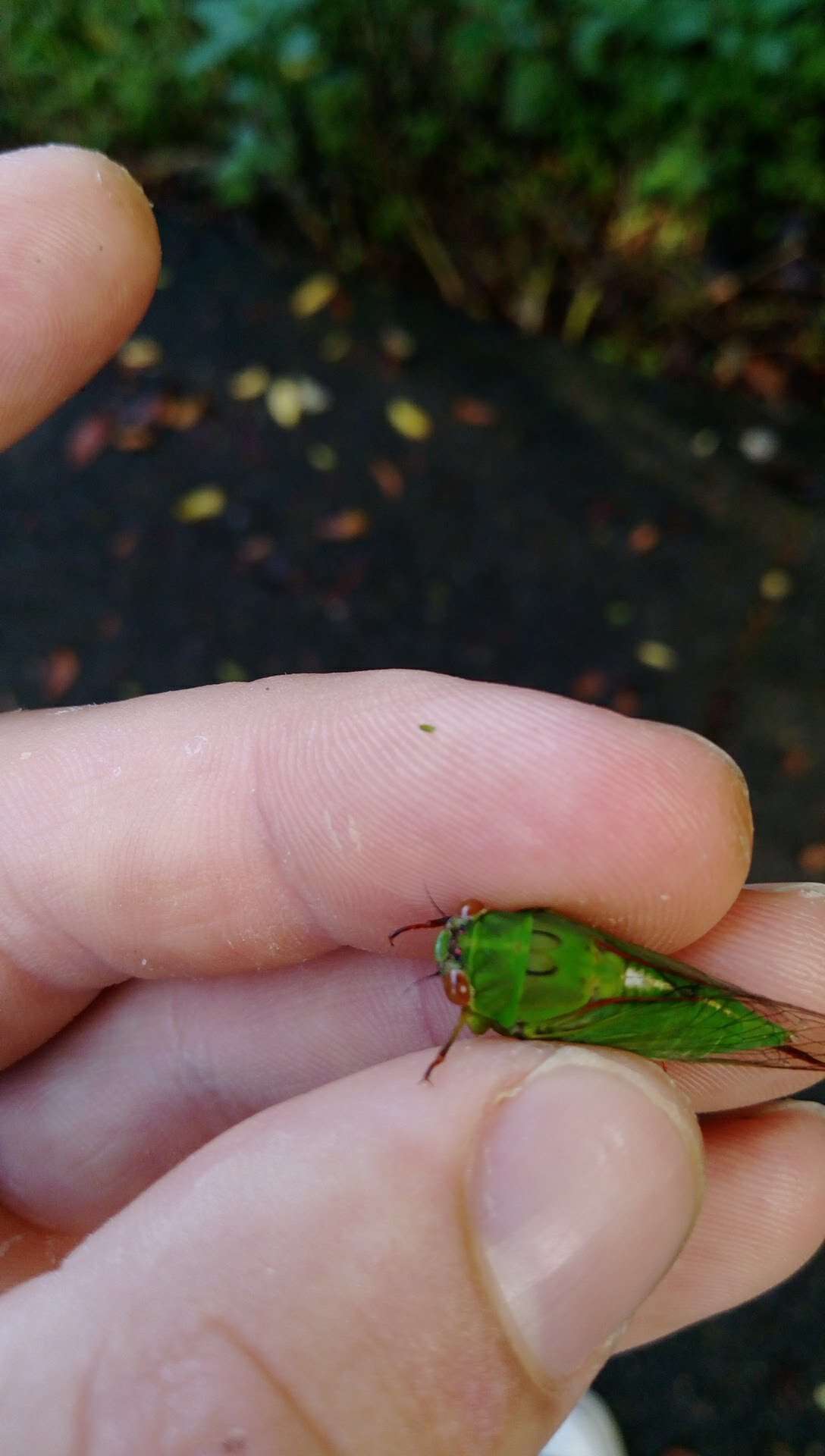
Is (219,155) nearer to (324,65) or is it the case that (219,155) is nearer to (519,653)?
(324,65)

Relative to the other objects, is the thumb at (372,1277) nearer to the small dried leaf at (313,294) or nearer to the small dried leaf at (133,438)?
the small dried leaf at (133,438)

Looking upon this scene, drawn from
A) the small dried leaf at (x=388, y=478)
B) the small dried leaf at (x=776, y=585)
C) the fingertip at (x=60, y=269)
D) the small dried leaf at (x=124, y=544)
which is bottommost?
the small dried leaf at (x=776, y=585)

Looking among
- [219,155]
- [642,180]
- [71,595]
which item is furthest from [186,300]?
[642,180]

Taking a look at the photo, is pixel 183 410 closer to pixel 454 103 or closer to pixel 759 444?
pixel 454 103

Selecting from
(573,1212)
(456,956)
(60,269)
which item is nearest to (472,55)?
(60,269)

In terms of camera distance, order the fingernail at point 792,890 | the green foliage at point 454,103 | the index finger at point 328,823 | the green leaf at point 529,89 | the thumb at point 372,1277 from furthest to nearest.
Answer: the green leaf at point 529,89, the green foliage at point 454,103, the fingernail at point 792,890, the index finger at point 328,823, the thumb at point 372,1277

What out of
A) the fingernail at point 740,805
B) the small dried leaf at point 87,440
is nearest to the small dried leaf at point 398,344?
the small dried leaf at point 87,440
